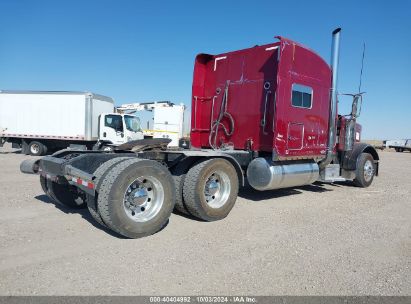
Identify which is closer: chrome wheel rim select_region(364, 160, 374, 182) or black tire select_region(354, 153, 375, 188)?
black tire select_region(354, 153, 375, 188)

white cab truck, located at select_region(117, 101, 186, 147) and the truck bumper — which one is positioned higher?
white cab truck, located at select_region(117, 101, 186, 147)

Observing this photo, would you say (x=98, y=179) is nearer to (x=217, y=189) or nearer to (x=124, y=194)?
(x=124, y=194)

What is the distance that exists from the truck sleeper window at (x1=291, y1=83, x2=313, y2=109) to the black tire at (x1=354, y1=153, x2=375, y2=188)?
3.17 meters

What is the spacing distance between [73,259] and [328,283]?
275 centimetres

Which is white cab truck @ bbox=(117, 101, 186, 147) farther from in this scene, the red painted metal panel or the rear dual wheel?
the rear dual wheel

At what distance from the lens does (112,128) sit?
17453 millimetres

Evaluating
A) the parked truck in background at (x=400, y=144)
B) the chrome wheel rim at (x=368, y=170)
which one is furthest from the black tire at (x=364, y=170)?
the parked truck in background at (x=400, y=144)

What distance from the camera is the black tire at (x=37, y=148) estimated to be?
1797 cm

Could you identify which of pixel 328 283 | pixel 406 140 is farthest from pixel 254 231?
pixel 406 140

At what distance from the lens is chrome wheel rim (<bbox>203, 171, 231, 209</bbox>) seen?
5.76 meters

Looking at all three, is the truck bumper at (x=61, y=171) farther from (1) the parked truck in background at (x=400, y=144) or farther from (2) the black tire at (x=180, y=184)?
(1) the parked truck in background at (x=400, y=144)

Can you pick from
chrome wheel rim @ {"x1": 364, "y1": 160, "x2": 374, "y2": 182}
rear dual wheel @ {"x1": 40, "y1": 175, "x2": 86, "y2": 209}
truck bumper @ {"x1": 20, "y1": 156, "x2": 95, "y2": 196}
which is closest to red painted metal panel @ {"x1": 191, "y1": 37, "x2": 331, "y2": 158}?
chrome wheel rim @ {"x1": 364, "y1": 160, "x2": 374, "y2": 182}

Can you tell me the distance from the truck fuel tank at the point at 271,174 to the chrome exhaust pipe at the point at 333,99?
1344 millimetres

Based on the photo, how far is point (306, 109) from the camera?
24.7 ft
